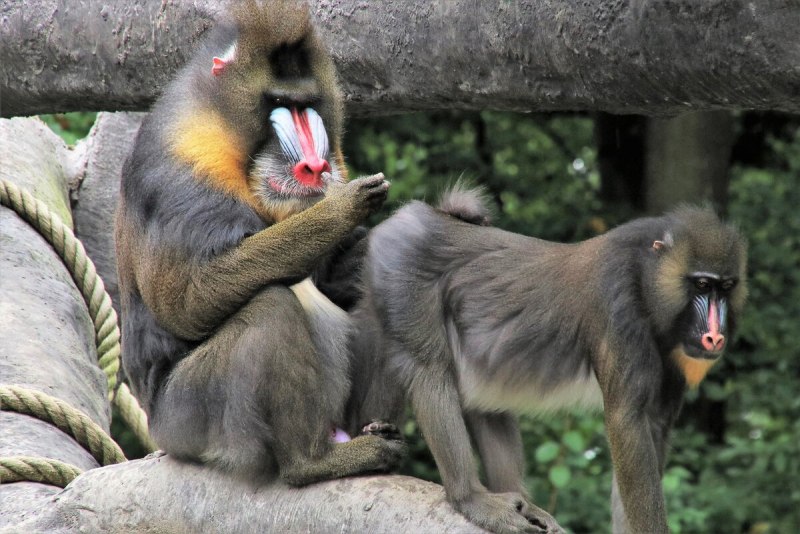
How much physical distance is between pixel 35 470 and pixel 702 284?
254 cm

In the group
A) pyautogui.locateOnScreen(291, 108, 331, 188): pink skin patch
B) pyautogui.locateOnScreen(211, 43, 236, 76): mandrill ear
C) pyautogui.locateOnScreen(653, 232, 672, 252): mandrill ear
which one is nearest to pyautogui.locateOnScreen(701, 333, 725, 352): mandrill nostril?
pyautogui.locateOnScreen(653, 232, 672, 252): mandrill ear

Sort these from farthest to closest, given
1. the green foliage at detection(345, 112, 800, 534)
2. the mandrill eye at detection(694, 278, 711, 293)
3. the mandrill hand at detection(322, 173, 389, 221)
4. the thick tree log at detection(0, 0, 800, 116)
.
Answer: the green foliage at detection(345, 112, 800, 534), the mandrill eye at detection(694, 278, 711, 293), the mandrill hand at detection(322, 173, 389, 221), the thick tree log at detection(0, 0, 800, 116)

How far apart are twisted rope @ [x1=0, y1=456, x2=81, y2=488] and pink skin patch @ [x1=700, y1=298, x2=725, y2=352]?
7.79 feet

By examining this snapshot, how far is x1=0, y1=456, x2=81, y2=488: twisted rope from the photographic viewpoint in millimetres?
4070

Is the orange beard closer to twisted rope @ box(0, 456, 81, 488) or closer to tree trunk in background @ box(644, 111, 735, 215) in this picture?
twisted rope @ box(0, 456, 81, 488)

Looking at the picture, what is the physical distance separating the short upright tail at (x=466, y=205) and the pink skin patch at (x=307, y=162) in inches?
35.3

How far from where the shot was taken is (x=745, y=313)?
8508 mm

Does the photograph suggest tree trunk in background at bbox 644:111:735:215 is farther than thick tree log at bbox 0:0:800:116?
Yes

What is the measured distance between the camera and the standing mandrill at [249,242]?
335 centimetres

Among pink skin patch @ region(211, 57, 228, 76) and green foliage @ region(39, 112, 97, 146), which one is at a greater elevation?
pink skin patch @ region(211, 57, 228, 76)

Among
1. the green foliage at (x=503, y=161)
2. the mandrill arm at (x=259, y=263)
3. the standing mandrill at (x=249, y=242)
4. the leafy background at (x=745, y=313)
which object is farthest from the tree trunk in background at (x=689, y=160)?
the mandrill arm at (x=259, y=263)

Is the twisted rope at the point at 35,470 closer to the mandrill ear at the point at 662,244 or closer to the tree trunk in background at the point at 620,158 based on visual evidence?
the mandrill ear at the point at 662,244

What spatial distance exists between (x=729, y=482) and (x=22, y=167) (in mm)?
5334

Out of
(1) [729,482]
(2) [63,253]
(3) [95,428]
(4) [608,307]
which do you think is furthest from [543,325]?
(1) [729,482]
